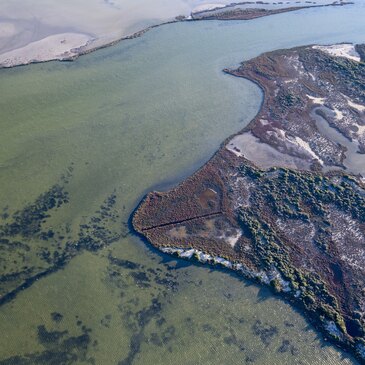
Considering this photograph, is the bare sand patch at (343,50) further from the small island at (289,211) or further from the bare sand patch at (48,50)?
the bare sand patch at (48,50)

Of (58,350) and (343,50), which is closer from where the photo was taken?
(58,350)

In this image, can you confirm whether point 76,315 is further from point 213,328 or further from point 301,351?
point 301,351

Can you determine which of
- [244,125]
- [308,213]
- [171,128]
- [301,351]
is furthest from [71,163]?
[301,351]

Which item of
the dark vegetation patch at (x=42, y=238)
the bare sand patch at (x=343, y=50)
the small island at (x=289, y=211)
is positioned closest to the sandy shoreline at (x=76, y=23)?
the bare sand patch at (x=343, y=50)

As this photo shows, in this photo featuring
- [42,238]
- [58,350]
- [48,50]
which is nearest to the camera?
[58,350]

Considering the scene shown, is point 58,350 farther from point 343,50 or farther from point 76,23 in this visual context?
point 343,50

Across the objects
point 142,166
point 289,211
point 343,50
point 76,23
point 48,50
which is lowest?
point 289,211

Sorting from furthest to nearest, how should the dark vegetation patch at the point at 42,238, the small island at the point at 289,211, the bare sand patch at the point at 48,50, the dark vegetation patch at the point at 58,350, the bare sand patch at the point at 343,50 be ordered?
the bare sand patch at the point at 343,50, the bare sand patch at the point at 48,50, the small island at the point at 289,211, the dark vegetation patch at the point at 42,238, the dark vegetation patch at the point at 58,350

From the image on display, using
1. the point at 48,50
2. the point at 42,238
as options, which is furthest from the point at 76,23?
the point at 42,238

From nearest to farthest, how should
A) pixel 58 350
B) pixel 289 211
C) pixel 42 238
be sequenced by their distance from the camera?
pixel 58 350
pixel 42 238
pixel 289 211
